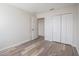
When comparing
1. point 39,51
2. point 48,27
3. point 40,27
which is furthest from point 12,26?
point 40,27

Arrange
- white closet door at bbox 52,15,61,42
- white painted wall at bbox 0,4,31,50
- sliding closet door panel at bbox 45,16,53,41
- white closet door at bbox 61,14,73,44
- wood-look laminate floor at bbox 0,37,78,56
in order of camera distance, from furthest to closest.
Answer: sliding closet door panel at bbox 45,16,53,41 < white closet door at bbox 52,15,61,42 < white closet door at bbox 61,14,73,44 < white painted wall at bbox 0,4,31,50 < wood-look laminate floor at bbox 0,37,78,56

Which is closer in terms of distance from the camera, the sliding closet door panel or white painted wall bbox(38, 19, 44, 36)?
the sliding closet door panel

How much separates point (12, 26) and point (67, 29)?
2.31 meters

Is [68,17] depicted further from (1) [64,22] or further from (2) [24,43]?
(2) [24,43]

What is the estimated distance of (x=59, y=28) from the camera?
3459 millimetres

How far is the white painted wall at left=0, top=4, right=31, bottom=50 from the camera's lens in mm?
2230

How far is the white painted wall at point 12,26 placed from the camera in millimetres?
2230

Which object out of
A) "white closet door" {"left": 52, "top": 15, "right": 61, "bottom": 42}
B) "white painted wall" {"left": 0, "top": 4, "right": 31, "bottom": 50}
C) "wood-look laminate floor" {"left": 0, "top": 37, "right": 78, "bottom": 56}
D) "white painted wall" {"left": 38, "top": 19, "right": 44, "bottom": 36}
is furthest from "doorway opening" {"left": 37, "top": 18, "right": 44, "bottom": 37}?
"wood-look laminate floor" {"left": 0, "top": 37, "right": 78, "bottom": 56}

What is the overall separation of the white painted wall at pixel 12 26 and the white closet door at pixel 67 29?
164cm

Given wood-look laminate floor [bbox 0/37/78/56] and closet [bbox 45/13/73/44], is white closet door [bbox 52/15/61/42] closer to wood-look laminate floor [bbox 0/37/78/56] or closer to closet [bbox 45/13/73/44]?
closet [bbox 45/13/73/44]

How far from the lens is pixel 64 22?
10.6ft

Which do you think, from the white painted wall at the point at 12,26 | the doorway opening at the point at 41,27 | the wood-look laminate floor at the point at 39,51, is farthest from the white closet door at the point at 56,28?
the white painted wall at the point at 12,26

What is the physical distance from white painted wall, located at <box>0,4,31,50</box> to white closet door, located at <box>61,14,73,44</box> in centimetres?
164

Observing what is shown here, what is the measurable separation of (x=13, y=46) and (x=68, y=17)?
2554mm
